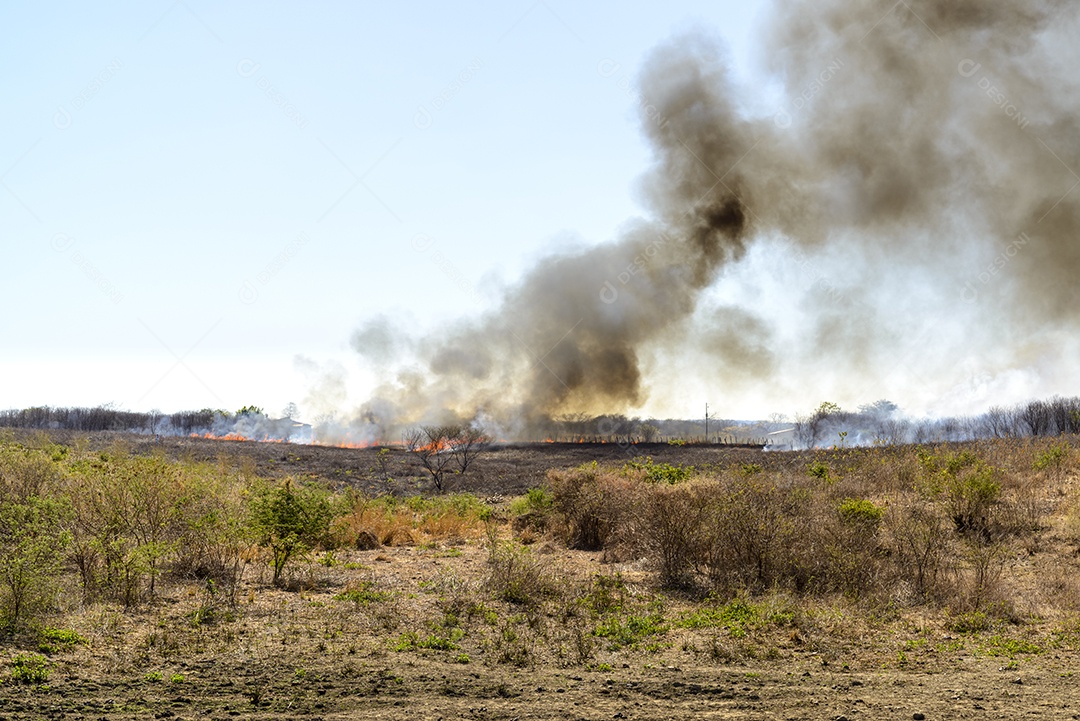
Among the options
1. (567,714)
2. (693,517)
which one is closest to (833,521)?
(693,517)

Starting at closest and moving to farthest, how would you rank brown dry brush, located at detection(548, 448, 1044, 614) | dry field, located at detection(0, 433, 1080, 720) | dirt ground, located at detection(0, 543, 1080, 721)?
1. dirt ground, located at detection(0, 543, 1080, 721)
2. dry field, located at detection(0, 433, 1080, 720)
3. brown dry brush, located at detection(548, 448, 1044, 614)

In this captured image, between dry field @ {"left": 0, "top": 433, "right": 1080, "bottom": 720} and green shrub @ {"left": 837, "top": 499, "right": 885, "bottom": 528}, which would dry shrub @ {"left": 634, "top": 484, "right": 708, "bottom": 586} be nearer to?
dry field @ {"left": 0, "top": 433, "right": 1080, "bottom": 720}

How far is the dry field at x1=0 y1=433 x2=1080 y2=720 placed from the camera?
308 inches

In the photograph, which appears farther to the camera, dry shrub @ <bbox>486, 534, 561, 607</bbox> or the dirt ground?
dry shrub @ <bbox>486, 534, 561, 607</bbox>

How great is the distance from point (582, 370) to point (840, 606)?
53.3m

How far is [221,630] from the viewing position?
10180mm

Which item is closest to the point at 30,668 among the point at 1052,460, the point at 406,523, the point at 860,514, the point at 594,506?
the point at 594,506

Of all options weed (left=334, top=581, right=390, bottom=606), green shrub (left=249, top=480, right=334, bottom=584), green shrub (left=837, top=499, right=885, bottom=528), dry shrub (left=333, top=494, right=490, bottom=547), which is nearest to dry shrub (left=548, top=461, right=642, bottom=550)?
dry shrub (left=333, top=494, right=490, bottom=547)

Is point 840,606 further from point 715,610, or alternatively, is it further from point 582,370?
point 582,370

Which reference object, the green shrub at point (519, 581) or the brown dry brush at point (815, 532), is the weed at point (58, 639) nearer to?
the green shrub at point (519, 581)

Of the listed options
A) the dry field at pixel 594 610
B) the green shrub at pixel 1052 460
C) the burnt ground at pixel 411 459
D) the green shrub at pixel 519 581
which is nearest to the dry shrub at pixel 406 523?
the dry field at pixel 594 610

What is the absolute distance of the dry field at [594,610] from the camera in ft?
25.7

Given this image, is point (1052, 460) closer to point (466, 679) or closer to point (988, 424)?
point (466, 679)

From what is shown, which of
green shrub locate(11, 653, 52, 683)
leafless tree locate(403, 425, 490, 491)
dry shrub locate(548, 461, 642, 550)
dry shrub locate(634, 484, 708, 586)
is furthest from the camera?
leafless tree locate(403, 425, 490, 491)
